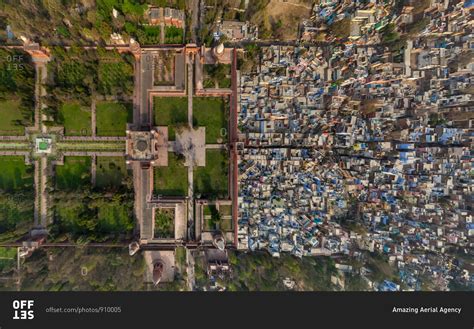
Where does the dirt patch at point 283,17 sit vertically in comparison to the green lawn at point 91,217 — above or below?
above

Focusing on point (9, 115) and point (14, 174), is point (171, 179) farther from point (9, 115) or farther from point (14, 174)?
point (9, 115)

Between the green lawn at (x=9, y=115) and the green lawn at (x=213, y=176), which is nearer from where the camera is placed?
the green lawn at (x=9, y=115)

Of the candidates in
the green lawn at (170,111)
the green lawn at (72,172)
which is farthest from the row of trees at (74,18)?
the green lawn at (72,172)

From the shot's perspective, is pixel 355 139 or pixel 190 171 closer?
pixel 355 139

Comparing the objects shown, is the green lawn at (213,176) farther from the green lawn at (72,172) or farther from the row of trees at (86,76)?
the green lawn at (72,172)

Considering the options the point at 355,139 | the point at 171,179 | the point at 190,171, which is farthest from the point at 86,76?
the point at 355,139

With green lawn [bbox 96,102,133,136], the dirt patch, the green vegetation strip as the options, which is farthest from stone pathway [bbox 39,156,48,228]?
the dirt patch
